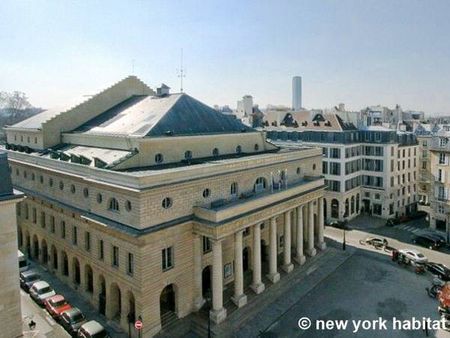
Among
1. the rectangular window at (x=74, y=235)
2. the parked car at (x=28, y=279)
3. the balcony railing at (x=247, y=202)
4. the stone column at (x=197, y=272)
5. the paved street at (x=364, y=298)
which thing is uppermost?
the balcony railing at (x=247, y=202)

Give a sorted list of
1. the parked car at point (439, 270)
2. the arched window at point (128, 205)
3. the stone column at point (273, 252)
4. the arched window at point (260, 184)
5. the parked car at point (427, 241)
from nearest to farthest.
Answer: the arched window at point (128, 205) < the stone column at point (273, 252) < the arched window at point (260, 184) < the parked car at point (439, 270) < the parked car at point (427, 241)

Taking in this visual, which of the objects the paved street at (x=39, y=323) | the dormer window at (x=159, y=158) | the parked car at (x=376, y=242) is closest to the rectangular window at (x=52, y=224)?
the paved street at (x=39, y=323)

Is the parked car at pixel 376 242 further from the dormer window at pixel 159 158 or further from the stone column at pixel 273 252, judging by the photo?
the dormer window at pixel 159 158

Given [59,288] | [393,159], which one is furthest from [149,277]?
[393,159]

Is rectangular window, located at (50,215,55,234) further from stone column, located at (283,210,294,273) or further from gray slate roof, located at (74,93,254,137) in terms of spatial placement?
stone column, located at (283,210,294,273)

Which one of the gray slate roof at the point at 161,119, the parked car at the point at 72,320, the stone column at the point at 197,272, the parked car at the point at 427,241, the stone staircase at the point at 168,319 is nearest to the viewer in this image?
the parked car at the point at 72,320

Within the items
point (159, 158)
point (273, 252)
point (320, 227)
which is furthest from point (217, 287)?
point (320, 227)

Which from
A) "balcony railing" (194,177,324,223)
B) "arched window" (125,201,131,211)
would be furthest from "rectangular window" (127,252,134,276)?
"balcony railing" (194,177,324,223)
